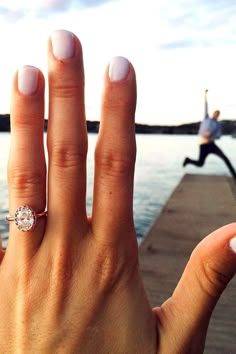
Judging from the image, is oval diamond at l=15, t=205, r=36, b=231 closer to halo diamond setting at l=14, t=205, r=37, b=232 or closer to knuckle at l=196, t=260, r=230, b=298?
halo diamond setting at l=14, t=205, r=37, b=232

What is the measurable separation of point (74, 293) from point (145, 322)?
185 mm

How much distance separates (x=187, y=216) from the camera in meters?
4.96

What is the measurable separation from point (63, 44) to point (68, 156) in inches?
10.3

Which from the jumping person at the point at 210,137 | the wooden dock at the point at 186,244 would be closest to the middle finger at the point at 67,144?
the wooden dock at the point at 186,244

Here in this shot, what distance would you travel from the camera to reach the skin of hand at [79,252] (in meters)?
1.21

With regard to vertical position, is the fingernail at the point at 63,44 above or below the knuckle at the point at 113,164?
above

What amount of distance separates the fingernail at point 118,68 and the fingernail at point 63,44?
10 centimetres

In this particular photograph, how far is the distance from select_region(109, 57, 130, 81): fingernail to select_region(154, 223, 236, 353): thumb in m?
0.43

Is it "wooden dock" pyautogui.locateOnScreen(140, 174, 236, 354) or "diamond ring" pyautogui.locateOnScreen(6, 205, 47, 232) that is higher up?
"diamond ring" pyautogui.locateOnScreen(6, 205, 47, 232)

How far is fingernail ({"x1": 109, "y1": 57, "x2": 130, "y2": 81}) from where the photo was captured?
1141 millimetres

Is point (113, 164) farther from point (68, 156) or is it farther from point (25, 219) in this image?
point (25, 219)

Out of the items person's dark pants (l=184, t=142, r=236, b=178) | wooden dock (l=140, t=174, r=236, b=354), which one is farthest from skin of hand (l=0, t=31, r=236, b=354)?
person's dark pants (l=184, t=142, r=236, b=178)

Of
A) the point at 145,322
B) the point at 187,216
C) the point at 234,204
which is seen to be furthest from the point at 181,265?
the point at 234,204

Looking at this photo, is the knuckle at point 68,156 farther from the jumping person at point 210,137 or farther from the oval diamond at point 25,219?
the jumping person at point 210,137
